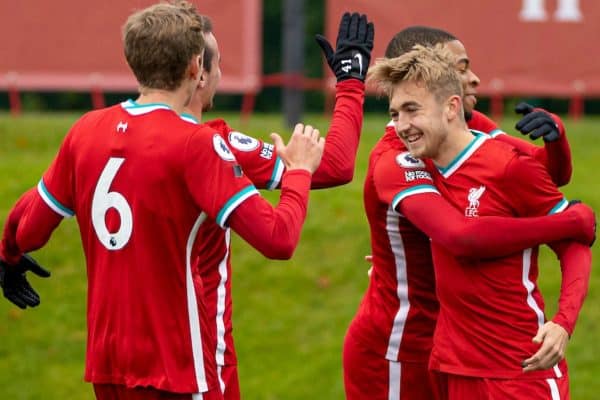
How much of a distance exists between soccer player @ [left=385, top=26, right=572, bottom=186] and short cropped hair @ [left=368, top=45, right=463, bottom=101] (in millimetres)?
205

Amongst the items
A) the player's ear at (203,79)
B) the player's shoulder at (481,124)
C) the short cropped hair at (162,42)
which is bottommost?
the player's shoulder at (481,124)

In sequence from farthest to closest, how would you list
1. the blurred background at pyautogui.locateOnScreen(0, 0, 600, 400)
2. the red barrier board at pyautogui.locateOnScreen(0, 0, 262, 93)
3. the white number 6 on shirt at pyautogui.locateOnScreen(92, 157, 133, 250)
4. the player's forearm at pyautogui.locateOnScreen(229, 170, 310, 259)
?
the red barrier board at pyautogui.locateOnScreen(0, 0, 262, 93) → the blurred background at pyautogui.locateOnScreen(0, 0, 600, 400) → the white number 6 on shirt at pyautogui.locateOnScreen(92, 157, 133, 250) → the player's forearm at pyautogui.locateOnScreen(229, 170, 310, 259)

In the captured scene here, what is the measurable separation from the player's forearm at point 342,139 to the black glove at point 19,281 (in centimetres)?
111

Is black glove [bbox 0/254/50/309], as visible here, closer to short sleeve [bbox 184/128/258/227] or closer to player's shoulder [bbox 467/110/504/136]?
short sleeve [bbox 184/128/258/227]

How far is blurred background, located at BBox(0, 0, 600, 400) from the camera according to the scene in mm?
9305

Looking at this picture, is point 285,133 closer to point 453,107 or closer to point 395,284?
point 395,284

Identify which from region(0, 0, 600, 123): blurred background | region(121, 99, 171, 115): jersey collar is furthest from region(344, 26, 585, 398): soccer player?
region(0, 0, 600, 123): blurred background

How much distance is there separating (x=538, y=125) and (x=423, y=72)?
0.46 metres

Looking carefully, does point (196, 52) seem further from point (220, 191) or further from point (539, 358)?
point (539, 358)

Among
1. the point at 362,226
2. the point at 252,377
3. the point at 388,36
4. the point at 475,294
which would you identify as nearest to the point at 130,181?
the point at 475,294

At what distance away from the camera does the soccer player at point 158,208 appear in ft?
13.8

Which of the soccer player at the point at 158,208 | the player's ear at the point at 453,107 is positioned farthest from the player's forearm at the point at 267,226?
the player's ear at the point at 453,107

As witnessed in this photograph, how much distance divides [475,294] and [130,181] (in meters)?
1.36

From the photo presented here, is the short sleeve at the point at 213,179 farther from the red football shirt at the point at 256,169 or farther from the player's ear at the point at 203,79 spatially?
the player's ear at the point at 203,79
